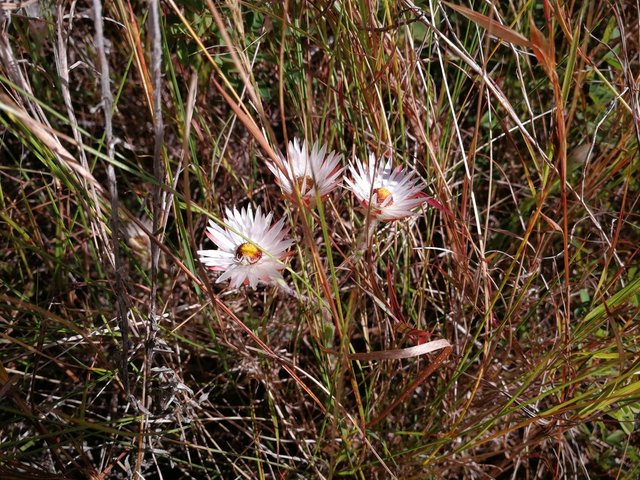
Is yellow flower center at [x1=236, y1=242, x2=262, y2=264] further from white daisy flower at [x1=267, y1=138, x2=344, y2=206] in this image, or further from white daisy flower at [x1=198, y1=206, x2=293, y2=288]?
white daisy flower at [x1=267, y1=138, x2=344, y2=206]

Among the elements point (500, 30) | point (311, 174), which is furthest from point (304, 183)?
point (500, 30)

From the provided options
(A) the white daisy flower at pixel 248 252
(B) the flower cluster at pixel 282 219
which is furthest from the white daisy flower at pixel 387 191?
(A) the white daisy flower at pixel 248 252

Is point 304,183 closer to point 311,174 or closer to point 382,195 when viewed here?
point 311,174

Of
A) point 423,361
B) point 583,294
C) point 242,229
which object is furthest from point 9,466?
point 583,294

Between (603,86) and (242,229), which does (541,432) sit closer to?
(242,229)

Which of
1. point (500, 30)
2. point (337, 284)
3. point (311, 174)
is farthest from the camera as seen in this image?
point (337, 284)
